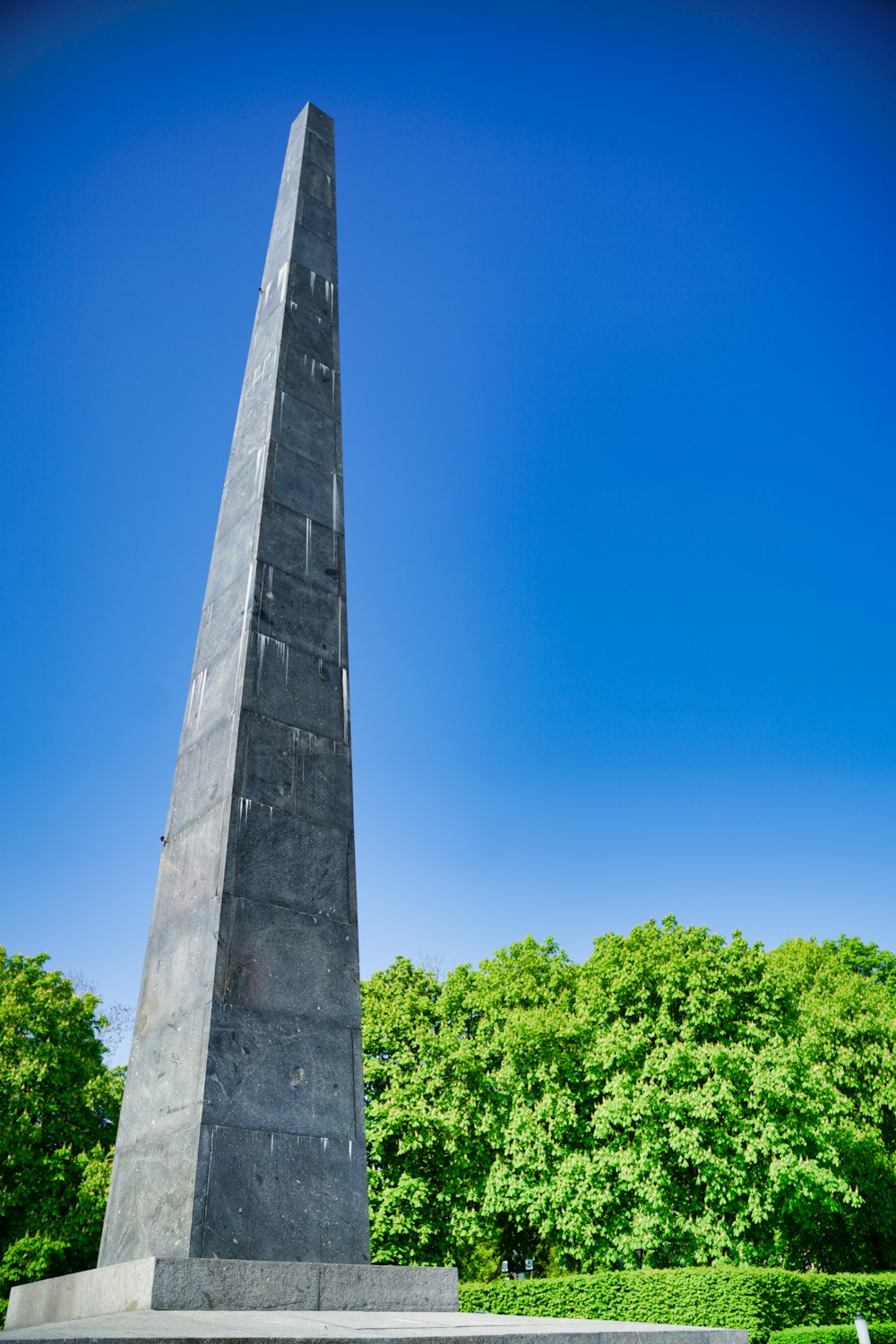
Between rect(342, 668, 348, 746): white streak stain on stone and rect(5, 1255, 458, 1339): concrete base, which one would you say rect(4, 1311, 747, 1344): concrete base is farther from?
rect(342, 668, 348, 746): white streak stain on stone

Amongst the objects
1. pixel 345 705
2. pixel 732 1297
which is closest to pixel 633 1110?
pixel 732 1297

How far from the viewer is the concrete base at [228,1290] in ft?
17.1

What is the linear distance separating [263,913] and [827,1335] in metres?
18.3

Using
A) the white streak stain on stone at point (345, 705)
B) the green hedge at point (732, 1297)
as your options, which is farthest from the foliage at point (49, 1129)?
the white streak stain on stone at point (345, 705)

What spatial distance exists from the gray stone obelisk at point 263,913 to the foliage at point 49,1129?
830 inches

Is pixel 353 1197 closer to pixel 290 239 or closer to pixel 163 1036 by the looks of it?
pixel 163 1036

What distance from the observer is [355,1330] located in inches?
178

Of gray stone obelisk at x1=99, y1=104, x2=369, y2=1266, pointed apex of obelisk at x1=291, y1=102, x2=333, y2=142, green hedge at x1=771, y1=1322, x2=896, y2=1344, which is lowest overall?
green hedge at x1=771, y1=1322, x2=896, y2=1344

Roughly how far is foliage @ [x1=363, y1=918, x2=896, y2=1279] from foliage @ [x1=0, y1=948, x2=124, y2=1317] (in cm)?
754

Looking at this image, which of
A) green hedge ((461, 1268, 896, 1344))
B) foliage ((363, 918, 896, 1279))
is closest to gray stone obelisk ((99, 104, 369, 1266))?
green hedge ((461, 1268, 896, 1344))

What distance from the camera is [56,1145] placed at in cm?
2592

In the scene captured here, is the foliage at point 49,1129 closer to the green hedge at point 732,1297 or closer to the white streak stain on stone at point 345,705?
the green hedge at point 732,1297

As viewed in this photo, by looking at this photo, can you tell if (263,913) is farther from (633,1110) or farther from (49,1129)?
(49,1129)

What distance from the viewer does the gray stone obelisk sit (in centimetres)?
639
